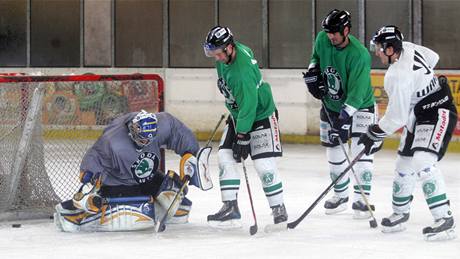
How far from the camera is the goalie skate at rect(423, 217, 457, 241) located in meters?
6.17

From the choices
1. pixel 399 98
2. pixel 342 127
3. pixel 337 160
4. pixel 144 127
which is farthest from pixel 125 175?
pixel 399 98

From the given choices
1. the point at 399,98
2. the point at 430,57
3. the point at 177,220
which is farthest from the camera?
the point at 177,220

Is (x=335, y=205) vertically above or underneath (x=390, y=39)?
underneath

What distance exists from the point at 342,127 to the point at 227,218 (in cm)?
90

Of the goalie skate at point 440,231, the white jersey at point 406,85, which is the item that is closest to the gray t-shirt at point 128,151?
the white jersey at point 406,85

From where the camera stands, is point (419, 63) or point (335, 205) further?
point (335, 205)

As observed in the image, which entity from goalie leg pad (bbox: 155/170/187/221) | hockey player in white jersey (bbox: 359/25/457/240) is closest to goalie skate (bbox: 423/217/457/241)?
hockey player in white jersey (bbox: 359/25/457/240)

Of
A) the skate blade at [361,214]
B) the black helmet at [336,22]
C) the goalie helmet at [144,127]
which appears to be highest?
the black helmet at [336,22]

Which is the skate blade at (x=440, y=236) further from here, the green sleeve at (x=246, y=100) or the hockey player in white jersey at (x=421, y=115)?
the green sleeve at (x=246, y=100)

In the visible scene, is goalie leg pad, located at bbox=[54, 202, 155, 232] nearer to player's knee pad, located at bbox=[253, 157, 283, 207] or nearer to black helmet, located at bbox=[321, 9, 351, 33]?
player's knee pad, located at bbox=[253, 157, 283, 207]

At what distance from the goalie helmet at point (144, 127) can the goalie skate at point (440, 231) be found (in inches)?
60.2

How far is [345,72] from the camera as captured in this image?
23.1ft

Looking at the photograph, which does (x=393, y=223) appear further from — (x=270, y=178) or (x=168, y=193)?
(x=168, y=193)

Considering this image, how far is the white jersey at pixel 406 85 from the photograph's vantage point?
6.14m
